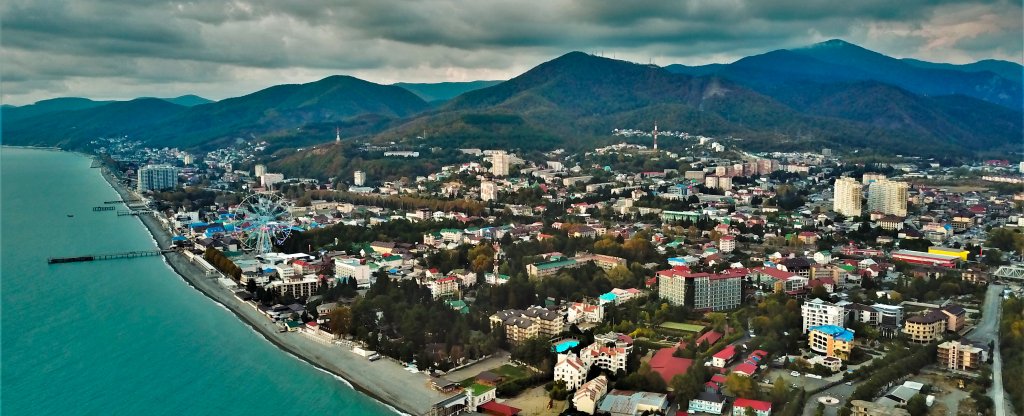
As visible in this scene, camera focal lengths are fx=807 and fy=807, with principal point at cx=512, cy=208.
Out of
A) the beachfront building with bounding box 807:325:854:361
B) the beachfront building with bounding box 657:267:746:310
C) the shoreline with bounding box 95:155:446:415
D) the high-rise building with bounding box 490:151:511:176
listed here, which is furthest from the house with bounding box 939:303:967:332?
the high-rise building with bounding box 490:151:511:176

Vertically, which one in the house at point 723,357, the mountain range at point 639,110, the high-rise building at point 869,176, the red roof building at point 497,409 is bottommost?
the red roof building at point 497,409

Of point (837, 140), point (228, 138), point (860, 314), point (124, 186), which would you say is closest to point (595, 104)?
point (837, 140)

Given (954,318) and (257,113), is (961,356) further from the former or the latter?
(257,113)

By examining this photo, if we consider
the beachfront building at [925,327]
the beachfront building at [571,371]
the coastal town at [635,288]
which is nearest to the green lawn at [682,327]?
the coastal town at [635,288]

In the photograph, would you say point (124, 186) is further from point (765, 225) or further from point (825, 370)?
point (825, 370)

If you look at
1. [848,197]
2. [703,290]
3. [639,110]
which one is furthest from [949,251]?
[639,110]

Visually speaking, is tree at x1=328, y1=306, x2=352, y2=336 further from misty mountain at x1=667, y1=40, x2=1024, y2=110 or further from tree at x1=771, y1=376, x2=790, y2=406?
misty mountain at x1=667, y1=40, x2=1024, y2=110

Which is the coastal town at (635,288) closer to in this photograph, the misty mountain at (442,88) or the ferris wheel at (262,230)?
the ferris wheel at (262,230)
